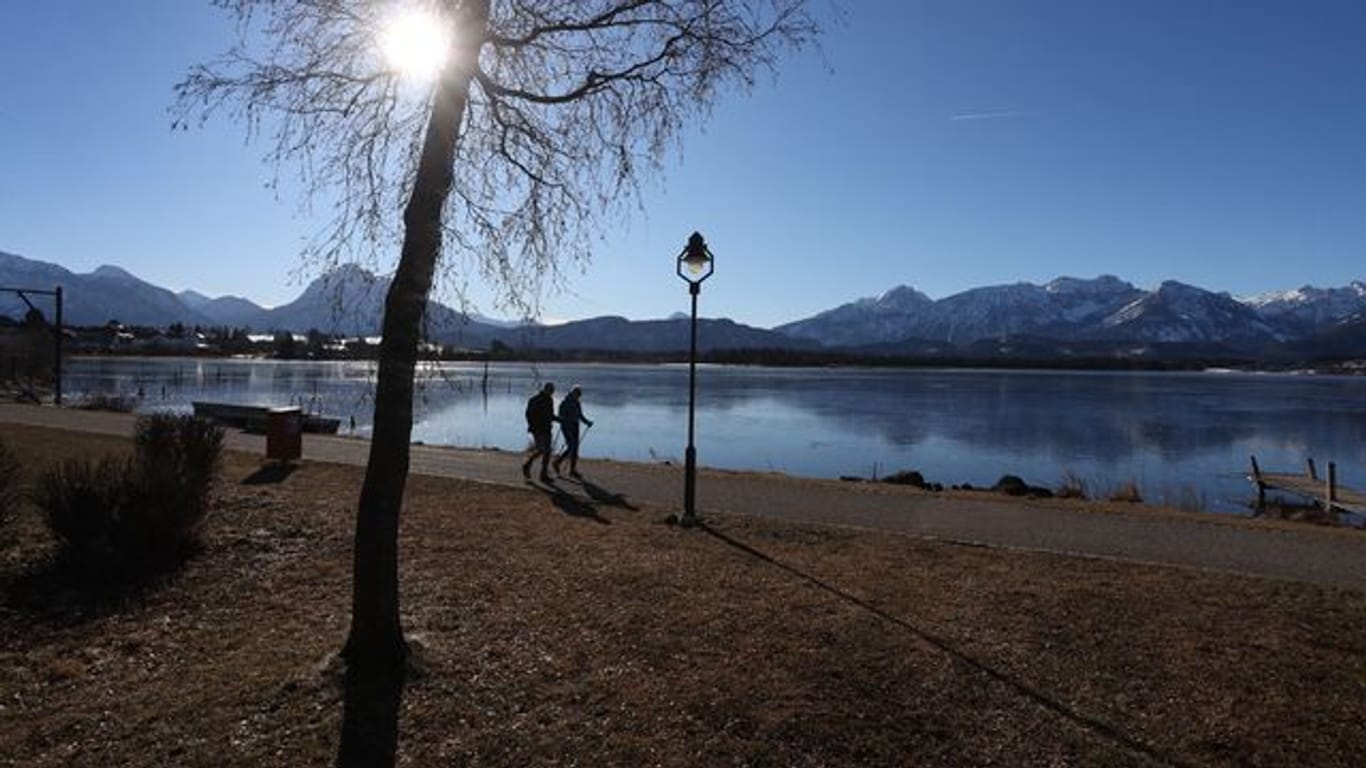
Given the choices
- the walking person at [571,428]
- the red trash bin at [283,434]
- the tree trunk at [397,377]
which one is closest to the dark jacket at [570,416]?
the walking person at [571,428]

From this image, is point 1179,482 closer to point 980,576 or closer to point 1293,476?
point 1293,476

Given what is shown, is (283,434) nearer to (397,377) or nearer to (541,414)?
(541,414)

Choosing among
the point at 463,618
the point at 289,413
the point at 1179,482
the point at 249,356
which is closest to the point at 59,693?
the point at 463,618

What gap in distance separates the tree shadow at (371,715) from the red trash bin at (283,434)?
12.5m

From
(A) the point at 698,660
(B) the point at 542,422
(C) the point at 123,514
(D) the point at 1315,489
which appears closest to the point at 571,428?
(B) the point at 542,422

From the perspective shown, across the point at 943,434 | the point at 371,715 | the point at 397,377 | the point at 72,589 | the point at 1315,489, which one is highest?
the point at 397,377

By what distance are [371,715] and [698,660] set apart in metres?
2.16

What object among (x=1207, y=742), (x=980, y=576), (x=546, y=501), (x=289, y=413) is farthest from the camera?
(x=289, y=413)

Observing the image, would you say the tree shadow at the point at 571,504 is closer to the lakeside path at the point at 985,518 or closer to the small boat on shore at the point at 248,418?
the lakeside path at the point at 985,518

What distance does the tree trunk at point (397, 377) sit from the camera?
6.15 metres

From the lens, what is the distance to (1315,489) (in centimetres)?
2767

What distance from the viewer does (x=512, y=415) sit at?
2163 inches

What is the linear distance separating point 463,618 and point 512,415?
4815 centimetres

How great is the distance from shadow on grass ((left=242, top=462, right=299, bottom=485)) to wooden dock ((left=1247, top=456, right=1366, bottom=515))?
80.8 feet
